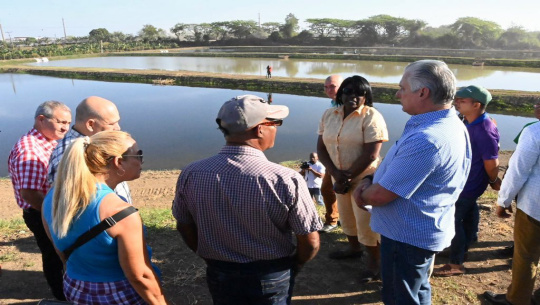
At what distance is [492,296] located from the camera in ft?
8.56

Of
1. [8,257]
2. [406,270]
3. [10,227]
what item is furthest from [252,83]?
[406,270]

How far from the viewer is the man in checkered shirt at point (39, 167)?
242 centimetres

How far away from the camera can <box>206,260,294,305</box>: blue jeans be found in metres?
1.70

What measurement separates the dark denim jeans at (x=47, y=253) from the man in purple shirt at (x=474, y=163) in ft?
9.87

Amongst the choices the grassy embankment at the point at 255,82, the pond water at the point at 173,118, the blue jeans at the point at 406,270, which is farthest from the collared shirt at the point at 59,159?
the grassy embankment at the point at 255,82

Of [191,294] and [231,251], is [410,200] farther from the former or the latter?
[191,294]

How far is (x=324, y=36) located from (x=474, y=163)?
64159 millimetres

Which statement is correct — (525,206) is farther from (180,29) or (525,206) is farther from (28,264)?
(180,29)

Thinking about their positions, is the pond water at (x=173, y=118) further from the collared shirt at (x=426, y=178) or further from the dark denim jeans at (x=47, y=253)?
the collared shirt at (x=426, y=178)

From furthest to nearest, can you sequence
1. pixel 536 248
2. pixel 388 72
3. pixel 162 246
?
pixel 388 72, pixel 162 246, pixel 536 248

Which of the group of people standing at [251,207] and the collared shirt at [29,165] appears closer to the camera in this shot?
the group of people standing at [251,207]

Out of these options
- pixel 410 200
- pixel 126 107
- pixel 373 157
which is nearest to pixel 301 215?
pixel 410 200

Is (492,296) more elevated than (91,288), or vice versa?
(91,288)

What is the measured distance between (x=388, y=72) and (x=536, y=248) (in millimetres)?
25296
